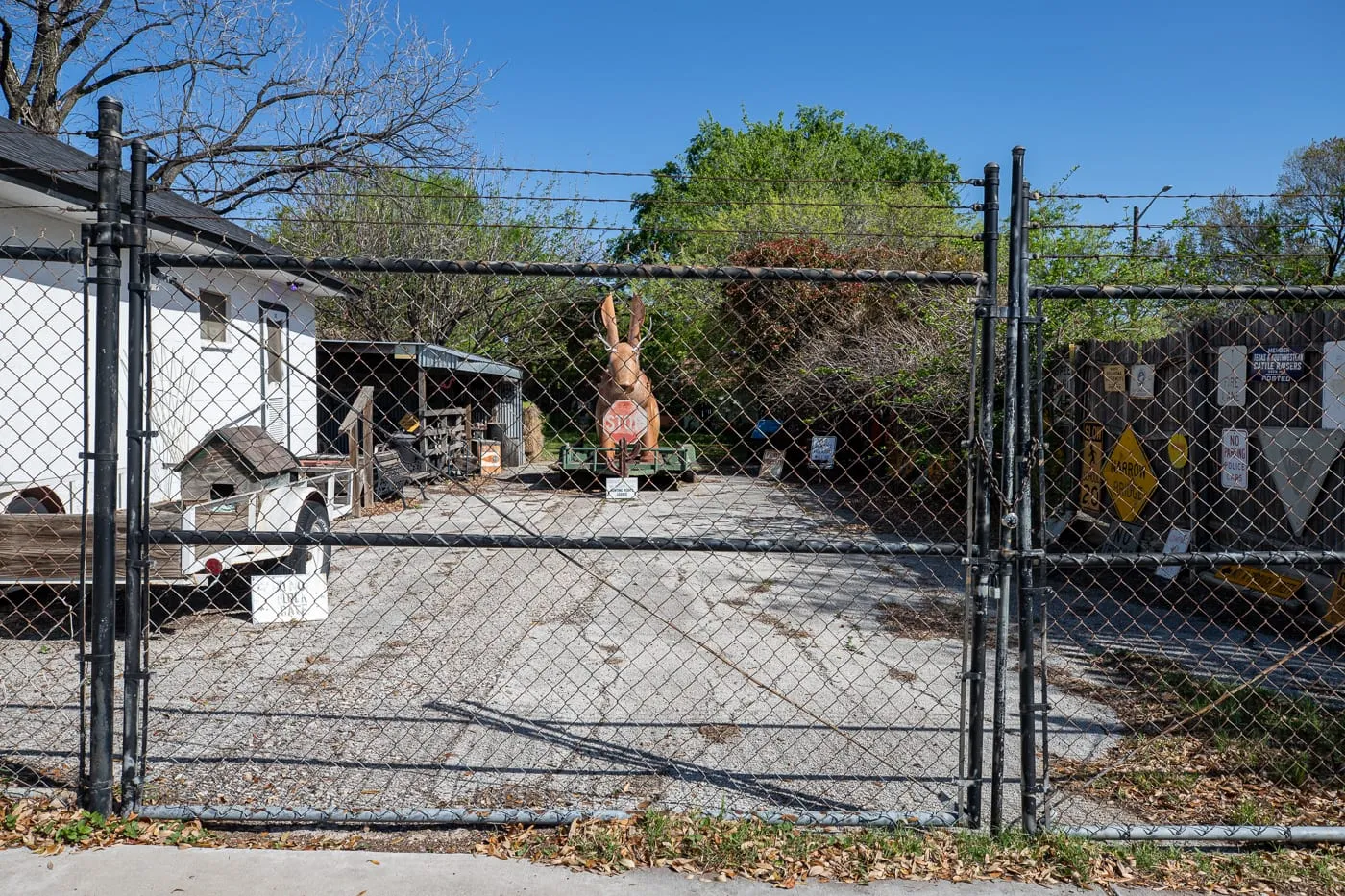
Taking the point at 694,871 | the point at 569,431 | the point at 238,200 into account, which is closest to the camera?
the point at 694,871

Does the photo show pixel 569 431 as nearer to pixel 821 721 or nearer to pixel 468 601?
pixel 468 601

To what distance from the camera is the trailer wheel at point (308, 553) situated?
7.40m

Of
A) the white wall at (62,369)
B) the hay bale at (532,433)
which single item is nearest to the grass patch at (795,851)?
the white wall at (62,369)

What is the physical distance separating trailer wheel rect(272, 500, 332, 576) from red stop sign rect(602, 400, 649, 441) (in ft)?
23.6

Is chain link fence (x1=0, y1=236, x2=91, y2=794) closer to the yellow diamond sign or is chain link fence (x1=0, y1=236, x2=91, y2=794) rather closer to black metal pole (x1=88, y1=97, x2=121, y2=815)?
black metal pole (x1=88, y1=97, x2=121, y2=815)

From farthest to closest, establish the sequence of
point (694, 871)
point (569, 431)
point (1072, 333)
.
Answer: point (569, 431), point (1072, 333), point (694, 871)

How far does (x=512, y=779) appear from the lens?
13.0ft

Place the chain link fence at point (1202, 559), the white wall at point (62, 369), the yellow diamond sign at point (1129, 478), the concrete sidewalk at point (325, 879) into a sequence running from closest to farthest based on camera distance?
the concrete sidewalk at point (325, 879) < the chain link fence at point (1202, 559) < the white wall at point (62, 369) < the yellow diamond sign at point (1129, 478)

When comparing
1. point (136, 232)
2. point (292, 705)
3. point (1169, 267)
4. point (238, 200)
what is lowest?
point (292, 705)

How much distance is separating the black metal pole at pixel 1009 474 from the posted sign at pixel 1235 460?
17.4ft

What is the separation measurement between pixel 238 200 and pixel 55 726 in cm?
1614

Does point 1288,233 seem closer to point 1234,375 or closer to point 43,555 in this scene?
point 1234,375

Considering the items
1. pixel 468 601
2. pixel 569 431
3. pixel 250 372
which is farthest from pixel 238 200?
pixel 468 601

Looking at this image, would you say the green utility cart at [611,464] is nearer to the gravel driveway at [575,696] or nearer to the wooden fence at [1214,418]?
the gravel driveway at [575,696]
